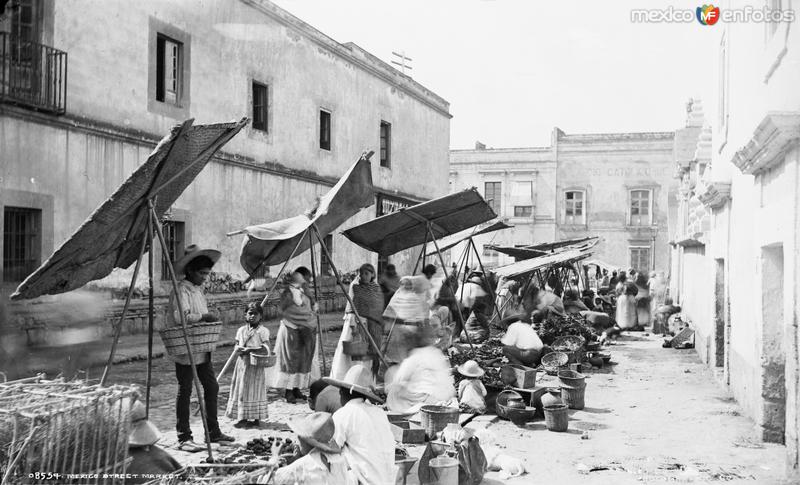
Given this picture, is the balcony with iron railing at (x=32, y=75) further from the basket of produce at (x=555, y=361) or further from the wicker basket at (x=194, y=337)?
the basket of produce at (x=555, y=361)

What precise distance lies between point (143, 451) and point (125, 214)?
1997 millimetres

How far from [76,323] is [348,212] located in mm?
6824

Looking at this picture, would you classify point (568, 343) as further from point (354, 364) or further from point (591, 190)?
point (591, 190)

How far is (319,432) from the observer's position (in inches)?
155

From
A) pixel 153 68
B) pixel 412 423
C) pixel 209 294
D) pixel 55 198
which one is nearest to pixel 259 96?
pixel 153 68

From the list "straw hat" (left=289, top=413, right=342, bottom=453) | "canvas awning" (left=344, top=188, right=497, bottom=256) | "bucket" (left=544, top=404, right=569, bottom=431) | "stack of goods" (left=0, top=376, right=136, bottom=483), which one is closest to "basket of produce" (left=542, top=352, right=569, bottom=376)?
"canvas awning" (left=344, top=188, right=497, bottom=256)

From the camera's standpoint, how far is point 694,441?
6.93 m

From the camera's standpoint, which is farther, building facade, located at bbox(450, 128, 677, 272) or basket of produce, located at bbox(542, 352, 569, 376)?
building facade, located at bbox(450, 128, 677, 272)

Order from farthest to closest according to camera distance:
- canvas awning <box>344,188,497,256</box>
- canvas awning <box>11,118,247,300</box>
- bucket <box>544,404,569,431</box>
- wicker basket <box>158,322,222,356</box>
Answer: canvas awning <box>344,188,497,256</box> < bucket <box>544,404,569,431</box> < wicker basket <box>158,322,222,356</box> < canvas awning <box>11,118,247,300</box>

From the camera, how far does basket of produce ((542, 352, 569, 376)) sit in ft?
32.4

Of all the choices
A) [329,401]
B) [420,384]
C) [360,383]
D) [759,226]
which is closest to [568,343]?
[759,226]

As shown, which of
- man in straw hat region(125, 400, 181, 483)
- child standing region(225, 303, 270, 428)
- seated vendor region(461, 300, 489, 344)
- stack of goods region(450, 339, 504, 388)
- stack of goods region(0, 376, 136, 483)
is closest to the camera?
stack of goods region(0, 376, 136, 483)

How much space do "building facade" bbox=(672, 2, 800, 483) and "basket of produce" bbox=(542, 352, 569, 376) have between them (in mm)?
2282

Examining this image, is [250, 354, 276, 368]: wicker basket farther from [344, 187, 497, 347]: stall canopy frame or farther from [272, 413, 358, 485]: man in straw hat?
[272, 413, 358, 485]: man in straw hat
